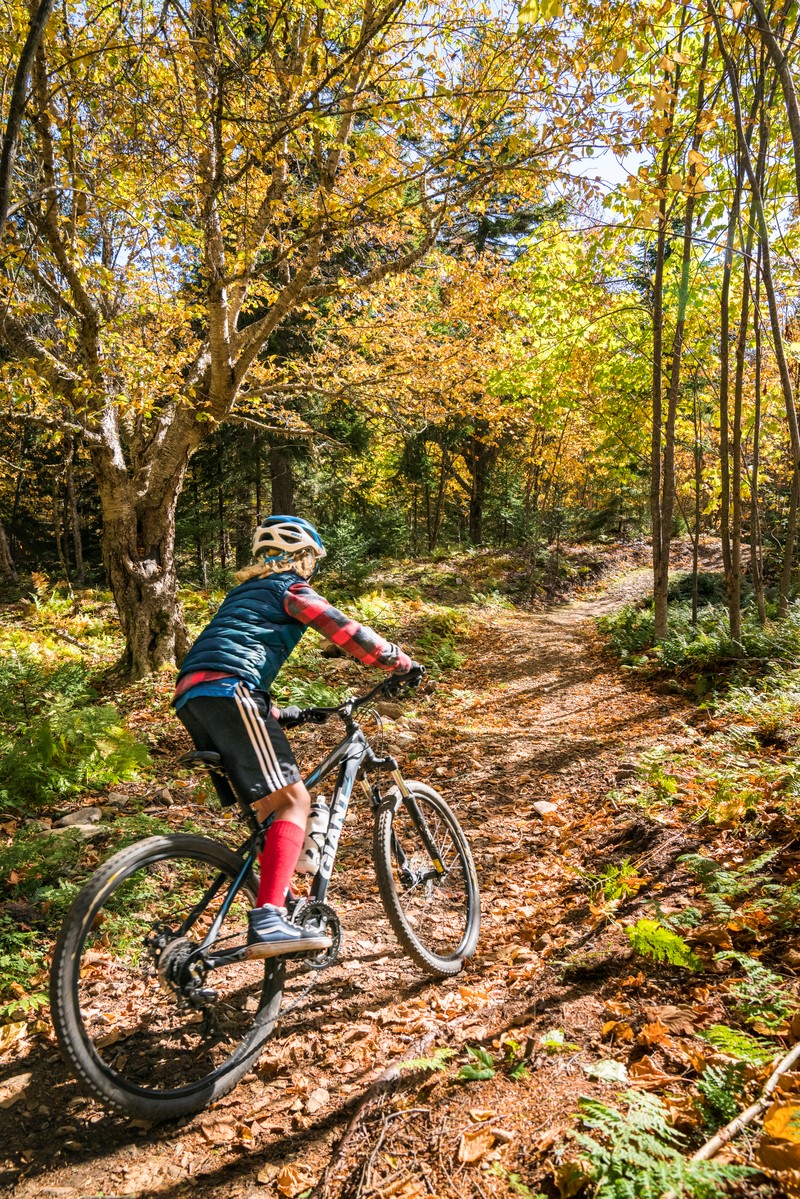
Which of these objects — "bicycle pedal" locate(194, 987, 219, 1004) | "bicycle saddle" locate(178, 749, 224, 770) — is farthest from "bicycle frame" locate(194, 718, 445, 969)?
"bicycle saddle" locate(178, 749, 224, 770)

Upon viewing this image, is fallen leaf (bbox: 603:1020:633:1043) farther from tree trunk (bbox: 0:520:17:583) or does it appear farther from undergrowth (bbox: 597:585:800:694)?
tree trunk (bbox: 0:520:17:583)

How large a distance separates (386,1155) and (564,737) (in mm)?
5576

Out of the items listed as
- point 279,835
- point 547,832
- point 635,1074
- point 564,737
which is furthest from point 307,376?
point 635,1074

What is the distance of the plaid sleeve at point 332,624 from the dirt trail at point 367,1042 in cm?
184

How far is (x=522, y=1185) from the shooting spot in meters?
1.95

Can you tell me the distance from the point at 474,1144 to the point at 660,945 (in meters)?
1.32

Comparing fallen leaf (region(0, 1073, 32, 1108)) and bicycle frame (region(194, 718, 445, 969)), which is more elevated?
bicycle frame (region(194, 718, 445, 969))

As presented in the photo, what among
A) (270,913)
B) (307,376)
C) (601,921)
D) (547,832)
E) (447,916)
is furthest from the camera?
(307,376)

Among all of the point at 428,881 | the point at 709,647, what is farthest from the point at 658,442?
the point at 428,881

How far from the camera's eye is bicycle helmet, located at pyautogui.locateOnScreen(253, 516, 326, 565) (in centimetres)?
335

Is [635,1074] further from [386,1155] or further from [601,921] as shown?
[601,921]

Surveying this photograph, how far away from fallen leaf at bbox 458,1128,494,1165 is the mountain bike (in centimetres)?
103

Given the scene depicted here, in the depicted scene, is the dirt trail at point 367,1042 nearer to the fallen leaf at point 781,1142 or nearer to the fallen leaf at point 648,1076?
the fallen leaf at point 648,1076

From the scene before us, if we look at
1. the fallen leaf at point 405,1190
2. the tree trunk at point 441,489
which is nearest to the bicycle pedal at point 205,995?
the fallen leaf at point 405,1190
